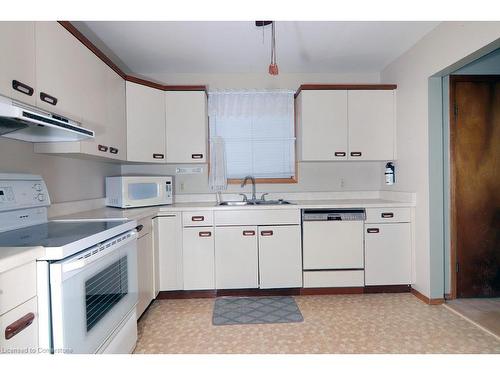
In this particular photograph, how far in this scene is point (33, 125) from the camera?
1.46 metres

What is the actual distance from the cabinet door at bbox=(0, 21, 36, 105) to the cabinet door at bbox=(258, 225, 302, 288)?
6.38 ft

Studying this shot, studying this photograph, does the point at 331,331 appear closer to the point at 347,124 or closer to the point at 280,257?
the point at 280,257

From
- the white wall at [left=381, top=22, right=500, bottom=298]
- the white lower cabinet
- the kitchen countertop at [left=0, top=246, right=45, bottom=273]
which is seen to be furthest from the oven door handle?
the white wall at [left=381, top=22, right=500, bottom=298]

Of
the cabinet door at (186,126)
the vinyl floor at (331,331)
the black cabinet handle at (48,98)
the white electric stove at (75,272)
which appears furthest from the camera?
the cabinet door at (186,126)

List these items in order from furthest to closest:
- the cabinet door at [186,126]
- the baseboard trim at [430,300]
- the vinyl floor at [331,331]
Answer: the cabinet door at [186,126], the baseboard trim at [430,300], the vinyl floor at [331,331]

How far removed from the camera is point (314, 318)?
224 cm

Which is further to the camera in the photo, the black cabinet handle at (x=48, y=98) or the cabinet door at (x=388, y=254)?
the cabinet door at (x=388, y=254)

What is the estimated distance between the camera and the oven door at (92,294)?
1.11m

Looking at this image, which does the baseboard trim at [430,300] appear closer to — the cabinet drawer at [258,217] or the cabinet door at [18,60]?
the cabinet drawer at [258,217]

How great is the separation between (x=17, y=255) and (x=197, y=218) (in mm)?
1706

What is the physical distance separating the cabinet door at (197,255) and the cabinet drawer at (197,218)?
1.8 inches

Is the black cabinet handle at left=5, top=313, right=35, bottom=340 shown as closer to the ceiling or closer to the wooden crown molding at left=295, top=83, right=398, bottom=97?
the ceiling

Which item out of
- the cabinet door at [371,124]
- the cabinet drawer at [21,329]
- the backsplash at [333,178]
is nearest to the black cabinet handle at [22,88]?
the cabinet drawer at [21,329]

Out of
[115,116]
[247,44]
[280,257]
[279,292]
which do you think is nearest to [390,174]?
[280,257]
